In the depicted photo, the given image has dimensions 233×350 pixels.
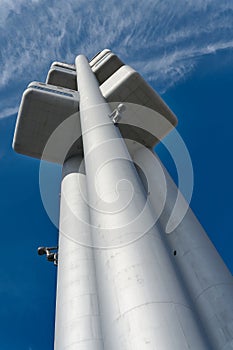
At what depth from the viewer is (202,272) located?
1265 cm

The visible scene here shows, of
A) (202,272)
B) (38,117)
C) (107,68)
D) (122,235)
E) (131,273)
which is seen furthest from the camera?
(107,68)

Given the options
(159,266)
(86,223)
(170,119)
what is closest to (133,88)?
(170,119)

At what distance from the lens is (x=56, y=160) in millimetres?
23578

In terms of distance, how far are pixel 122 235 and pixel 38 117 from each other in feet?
53.7

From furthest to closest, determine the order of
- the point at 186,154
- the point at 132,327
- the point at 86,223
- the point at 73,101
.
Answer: the point at 73,101 < the point at 186,154 < the point at 86,223 < the point at 132,327

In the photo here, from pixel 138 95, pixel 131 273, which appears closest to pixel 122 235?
pixel 131 273

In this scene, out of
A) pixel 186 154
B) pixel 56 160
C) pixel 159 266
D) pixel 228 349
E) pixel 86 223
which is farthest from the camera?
pixel 56 160

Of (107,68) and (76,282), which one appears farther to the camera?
(107,68)

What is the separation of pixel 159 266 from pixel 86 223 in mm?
9136

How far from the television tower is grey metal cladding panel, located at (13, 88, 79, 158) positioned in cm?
6

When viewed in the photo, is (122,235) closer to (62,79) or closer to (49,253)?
(49,253)

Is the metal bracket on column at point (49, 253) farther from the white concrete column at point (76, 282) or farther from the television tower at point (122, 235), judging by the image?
the white concrete column at point (76, 282)

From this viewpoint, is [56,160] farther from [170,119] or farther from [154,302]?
[154,302]

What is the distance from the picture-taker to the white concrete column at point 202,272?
1001cm
